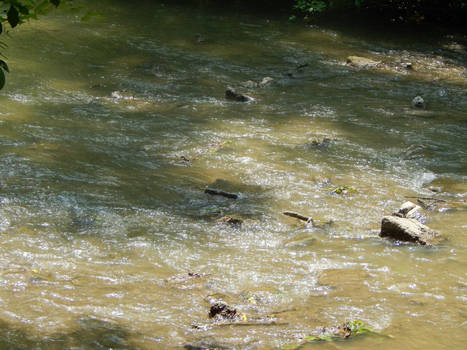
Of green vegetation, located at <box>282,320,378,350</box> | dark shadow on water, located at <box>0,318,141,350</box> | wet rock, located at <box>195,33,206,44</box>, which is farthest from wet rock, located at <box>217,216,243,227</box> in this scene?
wet rock, located at <box>195,33,206,44</box>

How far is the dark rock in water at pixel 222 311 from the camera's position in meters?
3.79

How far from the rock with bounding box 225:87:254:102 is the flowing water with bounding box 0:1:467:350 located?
140 mm

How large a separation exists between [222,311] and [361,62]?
295 inches

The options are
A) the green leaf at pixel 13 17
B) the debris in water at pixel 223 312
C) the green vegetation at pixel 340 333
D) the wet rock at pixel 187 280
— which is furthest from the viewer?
the wet rock at pixel 187 280

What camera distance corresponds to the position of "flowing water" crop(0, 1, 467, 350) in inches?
151

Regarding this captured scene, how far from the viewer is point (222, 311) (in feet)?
12.5

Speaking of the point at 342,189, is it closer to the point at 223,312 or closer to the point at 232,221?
the point at 232,221

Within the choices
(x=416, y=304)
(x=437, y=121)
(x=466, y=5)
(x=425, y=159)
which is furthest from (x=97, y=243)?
(x=466, y=5)

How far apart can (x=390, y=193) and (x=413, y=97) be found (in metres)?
3.41

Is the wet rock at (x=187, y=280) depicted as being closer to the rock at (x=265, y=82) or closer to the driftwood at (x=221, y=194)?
the driftwood at (x=221, y=194)

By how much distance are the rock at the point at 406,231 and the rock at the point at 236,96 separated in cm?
388

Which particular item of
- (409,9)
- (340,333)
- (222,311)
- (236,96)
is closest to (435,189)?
(340,333)

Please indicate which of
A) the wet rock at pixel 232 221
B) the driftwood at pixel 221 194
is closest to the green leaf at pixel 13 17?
the wet rock at pixel 232 221

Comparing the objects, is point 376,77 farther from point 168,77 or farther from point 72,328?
point 72,328
